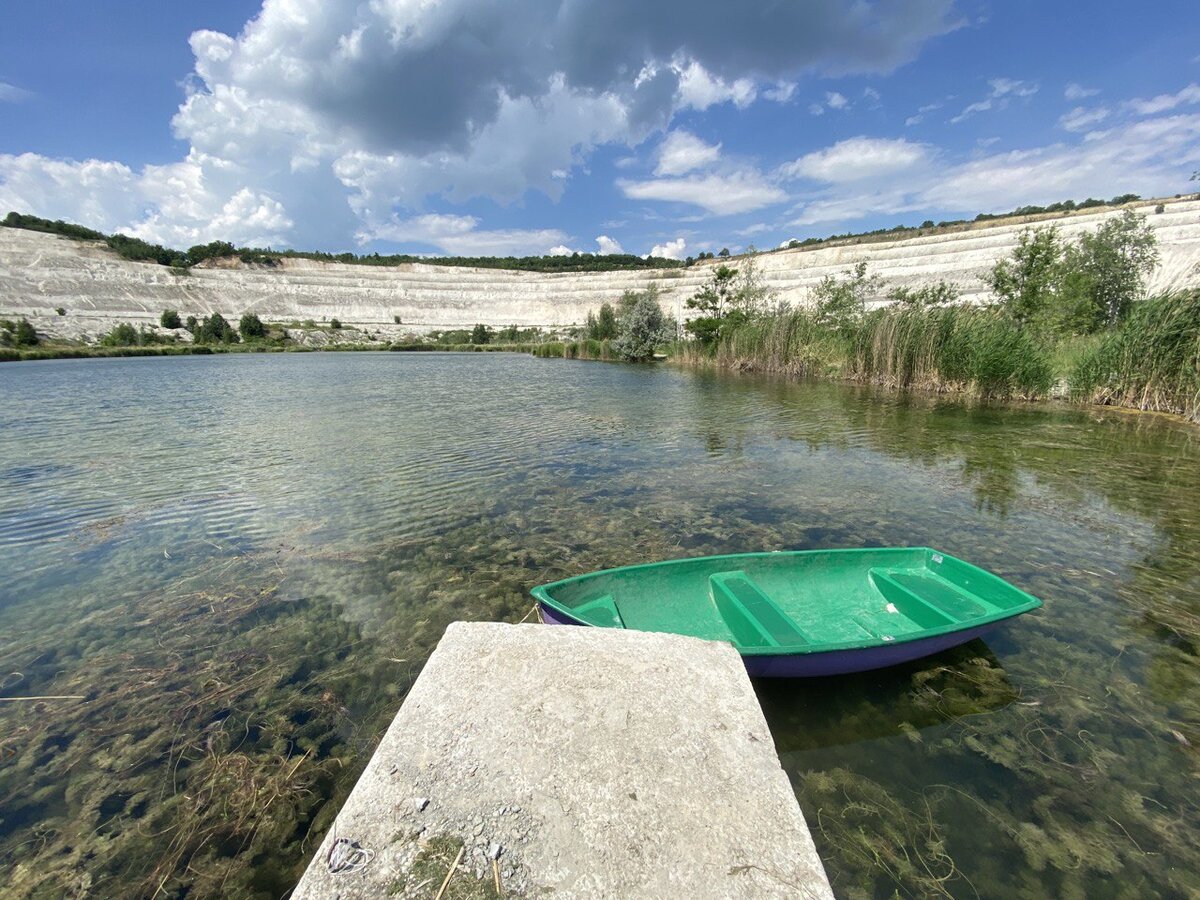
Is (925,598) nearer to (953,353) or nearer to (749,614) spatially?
(749,614)

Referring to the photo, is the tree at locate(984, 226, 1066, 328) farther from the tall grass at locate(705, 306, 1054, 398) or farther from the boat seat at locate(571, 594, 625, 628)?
the boat seat at locate(571, 594, 625, 628)

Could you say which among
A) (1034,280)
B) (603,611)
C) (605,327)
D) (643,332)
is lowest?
(603,611)

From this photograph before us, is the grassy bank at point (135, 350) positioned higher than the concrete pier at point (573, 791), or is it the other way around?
the grassy bank at point (135, 350)

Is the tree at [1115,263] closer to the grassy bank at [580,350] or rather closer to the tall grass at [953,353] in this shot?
the tall grass at [953,353]

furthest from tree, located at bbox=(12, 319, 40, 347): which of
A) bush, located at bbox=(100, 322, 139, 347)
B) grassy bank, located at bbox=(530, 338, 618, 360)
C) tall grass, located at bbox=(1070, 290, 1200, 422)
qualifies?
tall grass, located at bbox=(1070, 290, 1200, 422)

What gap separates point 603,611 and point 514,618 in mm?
1070

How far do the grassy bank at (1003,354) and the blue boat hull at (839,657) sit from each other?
14.7 meters

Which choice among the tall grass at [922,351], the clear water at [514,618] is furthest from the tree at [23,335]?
the tall grass at [922,351]

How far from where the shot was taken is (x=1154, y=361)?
12.9m

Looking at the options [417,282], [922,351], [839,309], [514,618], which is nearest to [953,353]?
[922,351]

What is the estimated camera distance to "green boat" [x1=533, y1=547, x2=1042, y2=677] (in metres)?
3.24

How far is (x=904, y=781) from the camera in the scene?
282 cm

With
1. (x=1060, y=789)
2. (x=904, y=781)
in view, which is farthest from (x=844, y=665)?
(x=1060, y=789)

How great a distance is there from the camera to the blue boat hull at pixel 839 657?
10.1ft
